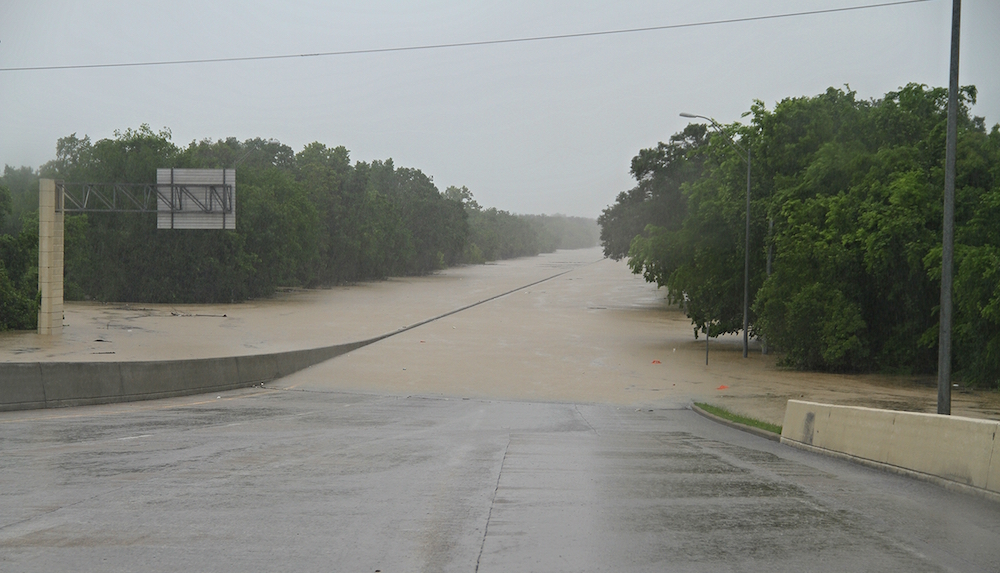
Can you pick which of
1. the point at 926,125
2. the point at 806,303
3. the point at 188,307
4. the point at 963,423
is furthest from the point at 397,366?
the point at 188,307

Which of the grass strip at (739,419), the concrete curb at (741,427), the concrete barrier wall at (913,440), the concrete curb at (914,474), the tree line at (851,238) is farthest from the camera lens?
the tree line at (851,238)

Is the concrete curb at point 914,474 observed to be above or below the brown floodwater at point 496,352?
above

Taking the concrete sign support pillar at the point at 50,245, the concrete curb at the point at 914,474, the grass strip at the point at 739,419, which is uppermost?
the concrete sign support pillar at the point at 50,245

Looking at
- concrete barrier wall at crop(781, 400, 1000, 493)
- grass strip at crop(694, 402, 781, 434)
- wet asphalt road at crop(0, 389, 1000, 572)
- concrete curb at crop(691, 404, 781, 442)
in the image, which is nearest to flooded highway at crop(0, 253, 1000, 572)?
wet asphalt road at crop(0, 389, 1000, 572)

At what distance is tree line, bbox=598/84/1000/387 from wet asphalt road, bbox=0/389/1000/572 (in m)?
19.8

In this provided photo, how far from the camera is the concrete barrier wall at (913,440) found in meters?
9.19

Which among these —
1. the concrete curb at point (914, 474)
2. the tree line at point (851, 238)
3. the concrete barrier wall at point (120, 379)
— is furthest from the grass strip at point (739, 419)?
the concrete barrier wall at point (120, 379)

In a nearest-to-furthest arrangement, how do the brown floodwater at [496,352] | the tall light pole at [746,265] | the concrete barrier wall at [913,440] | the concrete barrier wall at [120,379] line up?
the concrete barrier wall at [913,440] → the concrete barrier wall at [120,379] → the brown floodwater at [496,352] → the tall light pole at [746,265]

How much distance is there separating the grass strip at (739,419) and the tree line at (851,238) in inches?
389

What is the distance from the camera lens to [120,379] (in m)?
21.6

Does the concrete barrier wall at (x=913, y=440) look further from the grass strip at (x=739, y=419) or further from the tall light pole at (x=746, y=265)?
the tall light pole at (x=746, y=265)

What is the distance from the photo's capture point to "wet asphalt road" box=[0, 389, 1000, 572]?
258 inches

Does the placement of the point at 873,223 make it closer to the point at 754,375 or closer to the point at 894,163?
the point at 894,163

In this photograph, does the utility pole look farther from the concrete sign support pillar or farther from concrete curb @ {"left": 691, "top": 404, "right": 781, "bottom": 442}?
the concrete sign support pillar
